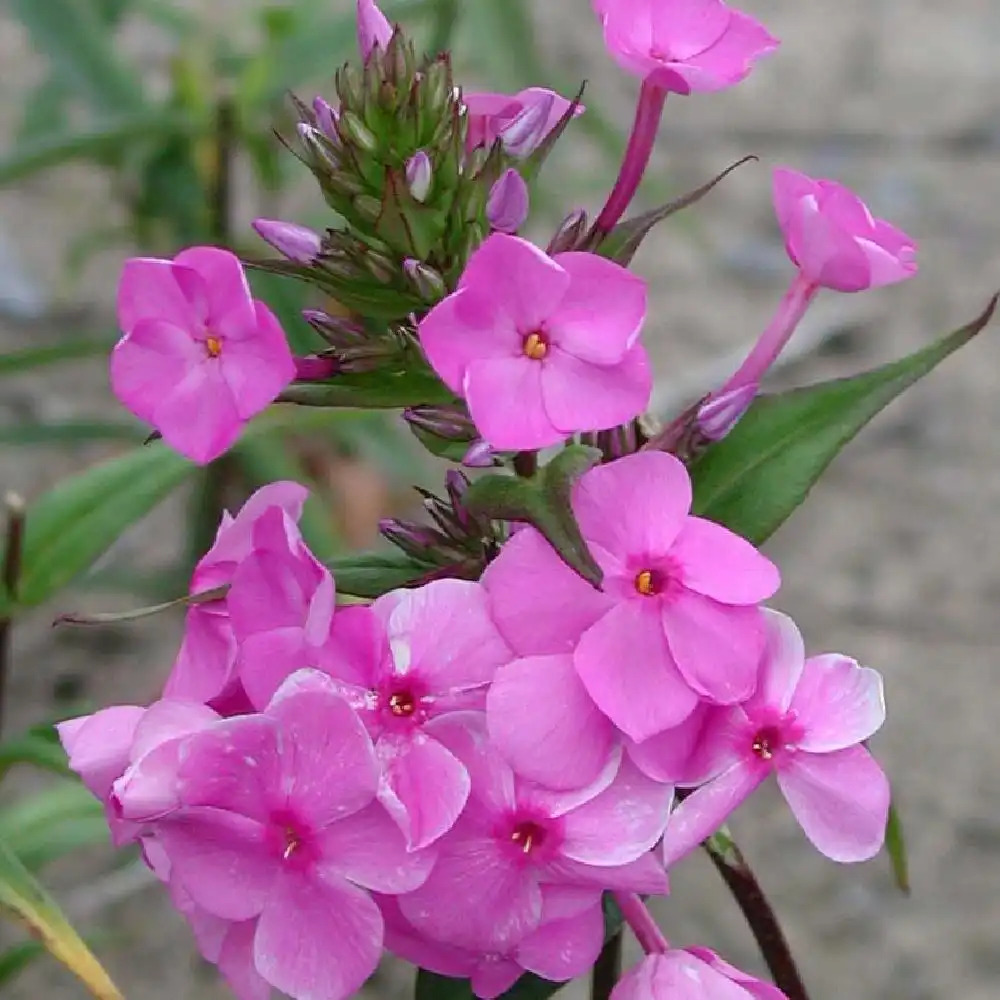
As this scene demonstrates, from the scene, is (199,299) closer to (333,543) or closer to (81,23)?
(333,543)

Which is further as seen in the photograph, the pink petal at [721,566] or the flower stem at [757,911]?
the flower stem at [757,911]

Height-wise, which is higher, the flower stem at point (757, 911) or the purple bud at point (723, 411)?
the purple bud at point (723, 411)

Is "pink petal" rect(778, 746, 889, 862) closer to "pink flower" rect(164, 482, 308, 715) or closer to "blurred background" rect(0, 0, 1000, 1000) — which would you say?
"pink flower" rect(164, 482, 308, 715)

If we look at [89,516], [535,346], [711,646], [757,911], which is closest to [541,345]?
[535,346]

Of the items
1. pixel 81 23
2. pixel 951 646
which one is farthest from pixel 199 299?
pixel 951 646

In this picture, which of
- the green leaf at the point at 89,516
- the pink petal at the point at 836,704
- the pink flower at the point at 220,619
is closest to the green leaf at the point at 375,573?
the pink flower at the point at 220,619

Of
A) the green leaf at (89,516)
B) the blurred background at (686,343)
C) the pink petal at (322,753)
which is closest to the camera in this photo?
the pink petal at (322,753)

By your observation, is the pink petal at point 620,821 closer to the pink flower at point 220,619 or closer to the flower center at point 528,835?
the flower center at point 528,835

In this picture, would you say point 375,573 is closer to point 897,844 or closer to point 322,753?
point 322,753
